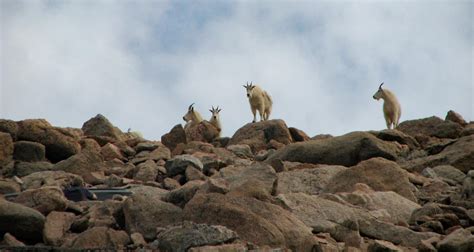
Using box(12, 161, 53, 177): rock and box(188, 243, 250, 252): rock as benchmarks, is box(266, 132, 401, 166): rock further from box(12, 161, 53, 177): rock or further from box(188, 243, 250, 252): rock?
box(188, 243, 250, 252): rock

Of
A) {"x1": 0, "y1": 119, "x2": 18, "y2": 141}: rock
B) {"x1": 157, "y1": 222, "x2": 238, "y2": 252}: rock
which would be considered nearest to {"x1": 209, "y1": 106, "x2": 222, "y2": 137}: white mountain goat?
{"x1": 0, "y1": 119, "x2": 18, "y2": 141}: rock

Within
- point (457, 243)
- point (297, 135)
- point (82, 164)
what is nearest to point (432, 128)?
point (297, 135)

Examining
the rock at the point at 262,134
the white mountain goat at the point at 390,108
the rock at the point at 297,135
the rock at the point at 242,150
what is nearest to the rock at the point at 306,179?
the rock at the point at 242,150

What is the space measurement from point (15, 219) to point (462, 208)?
740cm

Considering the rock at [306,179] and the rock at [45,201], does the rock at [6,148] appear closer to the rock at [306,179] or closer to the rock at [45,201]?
the rock at [45,201]

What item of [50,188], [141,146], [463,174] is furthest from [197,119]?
[50,188]

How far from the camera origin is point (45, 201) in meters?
14.9

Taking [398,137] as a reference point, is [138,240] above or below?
below

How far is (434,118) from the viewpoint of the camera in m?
26.5

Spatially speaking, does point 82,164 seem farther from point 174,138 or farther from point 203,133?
point 203,133

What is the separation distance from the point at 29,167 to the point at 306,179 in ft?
24.2

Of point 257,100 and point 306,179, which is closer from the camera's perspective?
point 306,179

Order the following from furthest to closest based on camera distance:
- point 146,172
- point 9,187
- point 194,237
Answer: point 146,172
point 9,187
point 194,237

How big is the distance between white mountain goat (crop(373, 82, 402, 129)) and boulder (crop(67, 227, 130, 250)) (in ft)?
63.9
